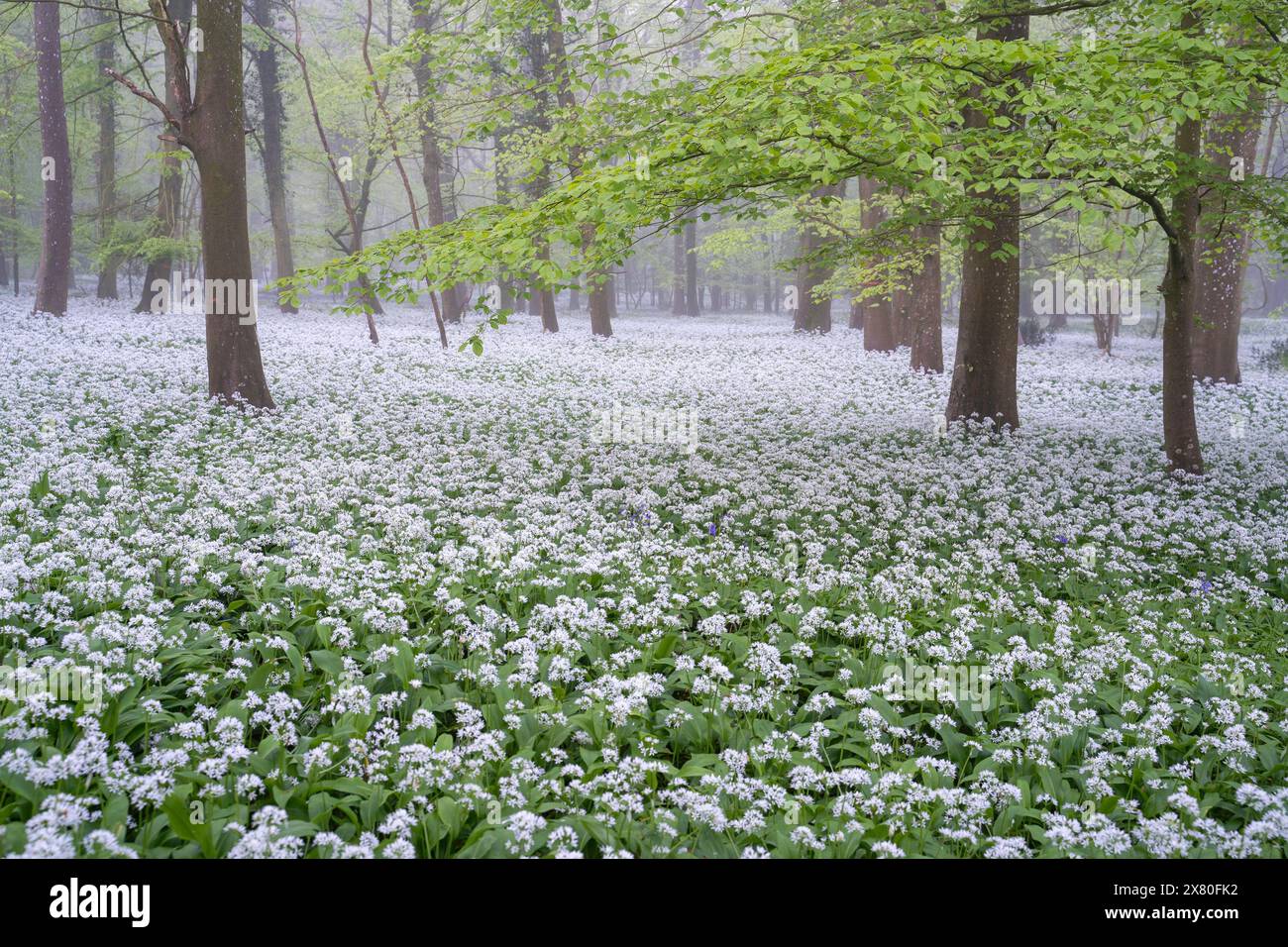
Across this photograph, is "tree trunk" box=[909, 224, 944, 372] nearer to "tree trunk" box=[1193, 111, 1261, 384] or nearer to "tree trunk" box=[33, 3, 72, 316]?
"tree trunk" box=[1193, 111, 1261, 384]

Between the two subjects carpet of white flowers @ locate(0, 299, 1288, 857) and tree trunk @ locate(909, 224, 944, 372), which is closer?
carpet of white flowers @ locate(0, 299, 1288, 857)

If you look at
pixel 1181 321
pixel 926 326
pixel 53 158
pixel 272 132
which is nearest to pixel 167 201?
pixel 53 158

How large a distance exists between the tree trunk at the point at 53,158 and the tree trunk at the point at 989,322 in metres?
19.7

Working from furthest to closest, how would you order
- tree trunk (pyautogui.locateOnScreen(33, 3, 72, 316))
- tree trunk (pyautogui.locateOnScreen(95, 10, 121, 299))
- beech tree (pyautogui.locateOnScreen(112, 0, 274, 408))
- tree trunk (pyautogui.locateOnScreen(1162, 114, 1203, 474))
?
tree trunk (pyautogui.locateOnScreen(95, 10, 121, 299)) < tree trunk (pyautogui.locateOnScreen(33, 3, 72, 316)) < beech tree (pyautogui.locateOnScreen(112, 0, 274, 408)) < tree trunk (pyautogui.locateOnScreen(1162, 114, 1203, 474))

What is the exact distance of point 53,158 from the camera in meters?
17.9

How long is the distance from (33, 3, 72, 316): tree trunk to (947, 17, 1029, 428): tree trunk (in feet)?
64.8

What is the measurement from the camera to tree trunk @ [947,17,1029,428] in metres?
10.7

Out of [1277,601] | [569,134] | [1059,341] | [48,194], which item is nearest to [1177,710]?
[1277,601]

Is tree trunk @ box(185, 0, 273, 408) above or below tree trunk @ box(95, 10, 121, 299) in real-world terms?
below

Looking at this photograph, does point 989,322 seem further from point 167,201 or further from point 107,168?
point 107,168

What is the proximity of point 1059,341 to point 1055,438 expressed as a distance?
965 inches

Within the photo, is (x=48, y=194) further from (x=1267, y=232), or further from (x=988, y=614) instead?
(x=1267, y=232)

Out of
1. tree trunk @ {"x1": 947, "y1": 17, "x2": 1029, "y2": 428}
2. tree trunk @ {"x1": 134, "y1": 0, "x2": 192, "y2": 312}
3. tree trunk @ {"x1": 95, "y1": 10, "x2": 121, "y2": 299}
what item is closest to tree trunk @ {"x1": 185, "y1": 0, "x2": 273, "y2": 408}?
tree trunk @ {"x1": 134, "y1": 0, "x2": 192, "y2": 312}

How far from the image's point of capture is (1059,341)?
32750 millimetres
